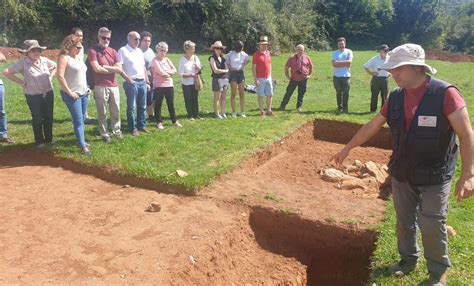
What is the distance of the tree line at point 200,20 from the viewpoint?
2503 cm

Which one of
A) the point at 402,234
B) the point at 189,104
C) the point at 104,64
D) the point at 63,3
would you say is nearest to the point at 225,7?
the point at 63,3

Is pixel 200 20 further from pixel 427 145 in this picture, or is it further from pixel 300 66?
pixel 427 145

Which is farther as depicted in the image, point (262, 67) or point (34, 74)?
point (262, 67)

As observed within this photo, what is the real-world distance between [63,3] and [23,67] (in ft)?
64.0

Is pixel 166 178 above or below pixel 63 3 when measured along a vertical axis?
below

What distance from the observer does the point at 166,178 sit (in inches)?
275

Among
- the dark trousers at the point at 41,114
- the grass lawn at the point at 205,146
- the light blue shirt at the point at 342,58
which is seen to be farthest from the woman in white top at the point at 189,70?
the light blue shirt at the point at 342,58

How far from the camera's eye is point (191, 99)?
10.6 meters

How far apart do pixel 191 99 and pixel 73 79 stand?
3.40 m

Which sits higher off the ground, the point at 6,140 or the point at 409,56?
the point at 409,56

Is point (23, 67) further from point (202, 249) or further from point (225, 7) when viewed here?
point (225, 7)

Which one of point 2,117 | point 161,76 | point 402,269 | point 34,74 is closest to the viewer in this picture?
point 402,269

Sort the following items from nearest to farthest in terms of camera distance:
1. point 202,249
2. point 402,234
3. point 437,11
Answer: point 402,234 → point 202,249 → point 437,11

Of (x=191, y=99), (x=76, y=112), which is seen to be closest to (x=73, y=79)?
(x=76, y=112)
